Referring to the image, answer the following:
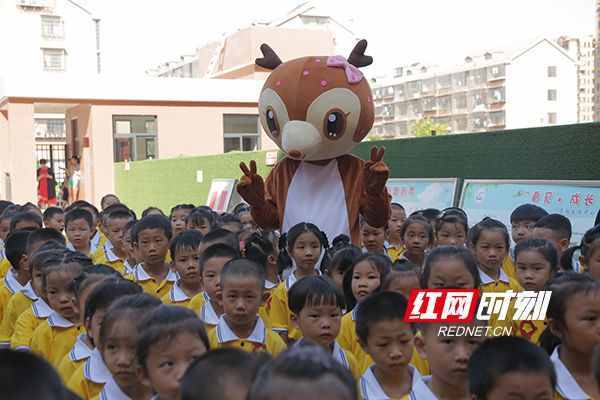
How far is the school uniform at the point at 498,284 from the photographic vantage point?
392cm

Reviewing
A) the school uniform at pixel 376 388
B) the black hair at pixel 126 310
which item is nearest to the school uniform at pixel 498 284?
the school uniform at pixel 376 388

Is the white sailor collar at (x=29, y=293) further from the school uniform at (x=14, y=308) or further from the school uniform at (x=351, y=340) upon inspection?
the school uniform at (x=351, y=340)

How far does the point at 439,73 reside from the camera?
6341cm

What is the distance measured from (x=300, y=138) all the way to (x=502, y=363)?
113 inches

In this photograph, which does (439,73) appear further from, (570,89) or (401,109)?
(570,89)

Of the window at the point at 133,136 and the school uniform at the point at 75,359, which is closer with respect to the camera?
the school uniform at the point at 75,359

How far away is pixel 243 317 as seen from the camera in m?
2.96

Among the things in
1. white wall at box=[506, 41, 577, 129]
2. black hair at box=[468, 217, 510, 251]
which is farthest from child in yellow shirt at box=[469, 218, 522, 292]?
white wall at box=[506, 41, 577, 129]

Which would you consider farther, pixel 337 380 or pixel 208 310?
pixel 208 310

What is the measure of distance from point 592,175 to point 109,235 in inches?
161

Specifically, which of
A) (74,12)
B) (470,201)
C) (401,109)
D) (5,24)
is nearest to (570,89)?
(401,109)

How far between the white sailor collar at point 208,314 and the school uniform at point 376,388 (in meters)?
1.03

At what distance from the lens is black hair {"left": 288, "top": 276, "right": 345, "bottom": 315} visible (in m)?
3.04

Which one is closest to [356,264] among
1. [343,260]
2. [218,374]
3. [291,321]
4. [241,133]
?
[343,260]
